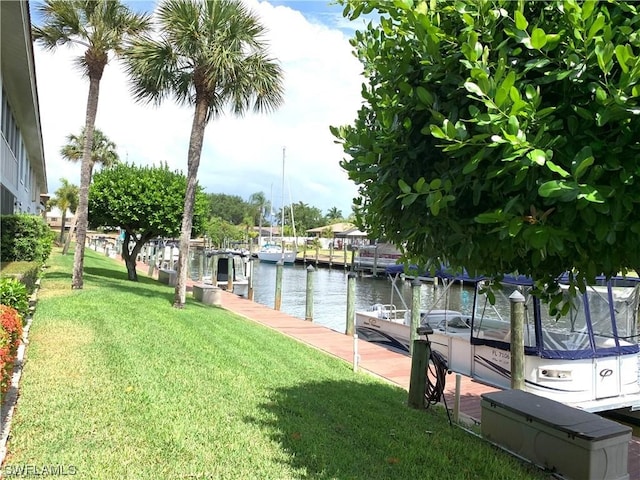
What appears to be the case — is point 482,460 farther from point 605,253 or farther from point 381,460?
point 605,253

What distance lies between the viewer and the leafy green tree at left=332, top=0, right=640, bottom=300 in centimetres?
258

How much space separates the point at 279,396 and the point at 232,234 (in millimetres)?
104960

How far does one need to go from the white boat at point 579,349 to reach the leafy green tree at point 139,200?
1291cm

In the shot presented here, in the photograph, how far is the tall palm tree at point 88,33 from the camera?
14.5 m

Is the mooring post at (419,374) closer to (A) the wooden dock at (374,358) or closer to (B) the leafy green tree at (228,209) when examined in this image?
(A) the wooden dock at (374,358)

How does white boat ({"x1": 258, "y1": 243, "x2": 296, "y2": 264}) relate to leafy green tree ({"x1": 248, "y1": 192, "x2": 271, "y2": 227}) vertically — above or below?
below

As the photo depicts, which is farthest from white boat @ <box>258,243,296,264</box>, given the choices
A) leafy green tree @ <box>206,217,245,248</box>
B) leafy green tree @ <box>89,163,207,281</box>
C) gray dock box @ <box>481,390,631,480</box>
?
gray dock box @ <box>481,390,631,480</box>

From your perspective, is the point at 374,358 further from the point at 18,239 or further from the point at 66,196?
the point at 66,196

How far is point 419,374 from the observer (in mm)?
6969

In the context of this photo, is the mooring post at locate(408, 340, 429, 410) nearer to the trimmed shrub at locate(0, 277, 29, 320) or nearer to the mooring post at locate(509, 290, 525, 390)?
the mooring post at locate(509, 290, 525, 390)

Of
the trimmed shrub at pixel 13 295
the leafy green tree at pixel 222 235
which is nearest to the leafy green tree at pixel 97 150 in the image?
the trimmed shrub at pixel 13 295

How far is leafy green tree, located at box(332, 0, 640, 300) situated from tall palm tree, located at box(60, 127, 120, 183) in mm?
45745

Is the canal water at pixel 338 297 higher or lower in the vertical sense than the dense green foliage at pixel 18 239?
lower

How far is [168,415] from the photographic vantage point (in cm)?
517
